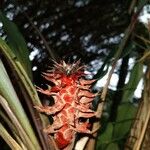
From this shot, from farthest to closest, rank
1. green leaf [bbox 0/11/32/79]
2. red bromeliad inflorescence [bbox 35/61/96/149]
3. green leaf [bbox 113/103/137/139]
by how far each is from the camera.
A: 1. green leaf [bbox 113/103/137/139]
2. green leaf [bbox 0/11/32/79]
3. red bromeliad inflorescence [bbox 35/61/96/149]

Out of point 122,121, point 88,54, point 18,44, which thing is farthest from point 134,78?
point 88,54

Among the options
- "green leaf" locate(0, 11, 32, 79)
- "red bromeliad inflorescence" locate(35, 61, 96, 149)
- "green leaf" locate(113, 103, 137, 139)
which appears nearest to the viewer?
"red bromeliad inflorescence" locate(35, 61, 96, 149)

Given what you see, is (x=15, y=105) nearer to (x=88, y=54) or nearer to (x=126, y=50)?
(x=126, y=50)

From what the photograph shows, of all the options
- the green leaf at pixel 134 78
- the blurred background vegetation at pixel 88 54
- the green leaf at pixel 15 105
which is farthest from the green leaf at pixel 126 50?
the green leaf at pixel 15 105

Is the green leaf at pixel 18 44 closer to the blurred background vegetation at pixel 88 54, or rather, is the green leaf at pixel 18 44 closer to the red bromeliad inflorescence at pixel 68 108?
the blurred background vegetation at pixel 88 54

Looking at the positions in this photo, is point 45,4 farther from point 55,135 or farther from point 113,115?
point 55,135

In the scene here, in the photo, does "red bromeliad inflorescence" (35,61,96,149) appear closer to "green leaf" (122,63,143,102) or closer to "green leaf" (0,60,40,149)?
"green leaf" (0,60,40,149)

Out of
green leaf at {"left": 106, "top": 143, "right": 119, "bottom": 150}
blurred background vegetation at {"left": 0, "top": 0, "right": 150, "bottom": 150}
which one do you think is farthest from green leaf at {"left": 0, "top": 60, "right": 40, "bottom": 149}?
green leaf at {"left": 106, "top": 143, "right": 119, "bottom": 150}

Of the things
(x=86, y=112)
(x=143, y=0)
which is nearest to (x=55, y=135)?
(x=86, y=112)

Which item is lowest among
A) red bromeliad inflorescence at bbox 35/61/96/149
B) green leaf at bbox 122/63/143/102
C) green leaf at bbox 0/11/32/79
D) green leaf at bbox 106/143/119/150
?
green leaf at bbox 106/143/119/150

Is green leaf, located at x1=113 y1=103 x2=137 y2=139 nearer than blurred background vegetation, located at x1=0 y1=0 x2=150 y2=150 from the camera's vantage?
→ No
